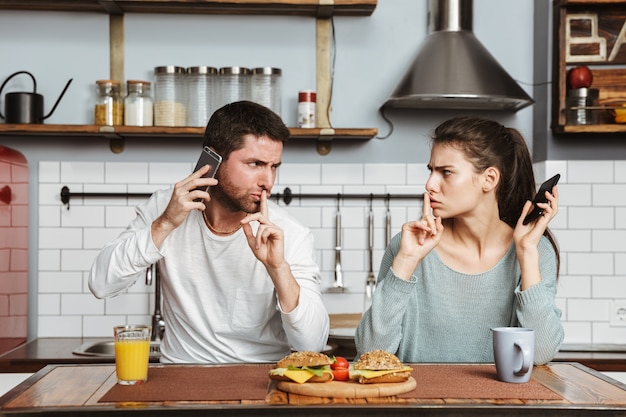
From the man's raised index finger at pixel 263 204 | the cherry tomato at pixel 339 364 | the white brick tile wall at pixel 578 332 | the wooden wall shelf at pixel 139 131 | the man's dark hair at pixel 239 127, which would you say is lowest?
the white brick tile wall at pixel 578 332

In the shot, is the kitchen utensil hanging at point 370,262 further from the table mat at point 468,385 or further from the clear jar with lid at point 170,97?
the table mat at point 468,385

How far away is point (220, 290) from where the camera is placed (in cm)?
241

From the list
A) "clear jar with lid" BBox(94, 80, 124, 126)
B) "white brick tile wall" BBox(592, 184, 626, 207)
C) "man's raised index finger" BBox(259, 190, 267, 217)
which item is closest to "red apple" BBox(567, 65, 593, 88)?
"white brick tile wall" BBox(592, 184, 626, 207)

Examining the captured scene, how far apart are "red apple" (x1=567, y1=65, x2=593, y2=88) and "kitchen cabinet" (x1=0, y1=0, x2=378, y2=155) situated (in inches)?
34.1

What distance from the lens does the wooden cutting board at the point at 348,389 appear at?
1.55 metres

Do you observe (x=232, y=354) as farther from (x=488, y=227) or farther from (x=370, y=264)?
(x=370, y=264)

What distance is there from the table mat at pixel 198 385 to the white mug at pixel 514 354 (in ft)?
1.59

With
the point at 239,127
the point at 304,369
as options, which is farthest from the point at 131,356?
the point at 239,127

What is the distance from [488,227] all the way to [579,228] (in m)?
1.52

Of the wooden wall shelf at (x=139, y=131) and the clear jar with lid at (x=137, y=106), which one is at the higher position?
the clear jar with lid at (x=137, y=106)

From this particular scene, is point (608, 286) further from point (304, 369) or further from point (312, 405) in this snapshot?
point (312, 405)

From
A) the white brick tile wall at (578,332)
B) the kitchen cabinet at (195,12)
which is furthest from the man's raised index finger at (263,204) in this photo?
the white brick tile wall at (578,332)

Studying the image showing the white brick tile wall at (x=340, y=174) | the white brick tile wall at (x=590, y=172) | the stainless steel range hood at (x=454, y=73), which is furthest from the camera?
the white brick tile wall at (x=340, y=174)

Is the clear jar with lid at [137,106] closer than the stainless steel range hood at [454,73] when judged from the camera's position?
No
